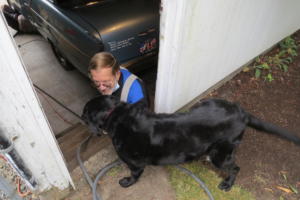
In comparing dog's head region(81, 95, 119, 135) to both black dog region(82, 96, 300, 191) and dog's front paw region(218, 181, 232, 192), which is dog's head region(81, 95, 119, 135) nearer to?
black dog region(82, 96, 300, 191)

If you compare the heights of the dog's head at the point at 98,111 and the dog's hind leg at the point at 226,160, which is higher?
the dog's head at the point at 98,111

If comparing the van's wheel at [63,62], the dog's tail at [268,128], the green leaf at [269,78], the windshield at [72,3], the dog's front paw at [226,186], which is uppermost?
the windshield at [72,3]

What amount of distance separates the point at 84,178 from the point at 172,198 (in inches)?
41.5

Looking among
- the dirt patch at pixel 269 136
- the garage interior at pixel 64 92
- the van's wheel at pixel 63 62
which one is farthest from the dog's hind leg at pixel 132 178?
the van's wheel at pixel 63 62

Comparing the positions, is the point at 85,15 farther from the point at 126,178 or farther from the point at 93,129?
the point at 126,178

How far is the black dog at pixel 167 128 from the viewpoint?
7.45 feet

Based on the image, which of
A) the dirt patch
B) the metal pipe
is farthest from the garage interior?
the dirt patch

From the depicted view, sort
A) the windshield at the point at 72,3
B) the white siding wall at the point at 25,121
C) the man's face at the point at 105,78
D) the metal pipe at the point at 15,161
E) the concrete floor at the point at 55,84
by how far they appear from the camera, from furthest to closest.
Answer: the concrete floor at the point at 55,84 < the windshield at the point at 72,3 < the man's face at the point at 105,78 < the metal pipe at the point at 15,161 < the white siding wall at the point at 25,121

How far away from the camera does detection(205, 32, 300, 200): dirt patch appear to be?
2.94 m

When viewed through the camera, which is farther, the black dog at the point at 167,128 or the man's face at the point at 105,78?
the man's face at the point at 105,78

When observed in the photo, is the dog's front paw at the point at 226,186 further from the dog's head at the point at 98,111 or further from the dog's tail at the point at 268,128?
the dog's head at the point at 98,111

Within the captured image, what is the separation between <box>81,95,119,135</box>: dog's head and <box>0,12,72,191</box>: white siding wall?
1.19ft

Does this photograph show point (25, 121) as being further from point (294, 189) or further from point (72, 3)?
point (294, 189)

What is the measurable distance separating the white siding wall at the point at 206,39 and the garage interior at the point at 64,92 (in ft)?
3.31
